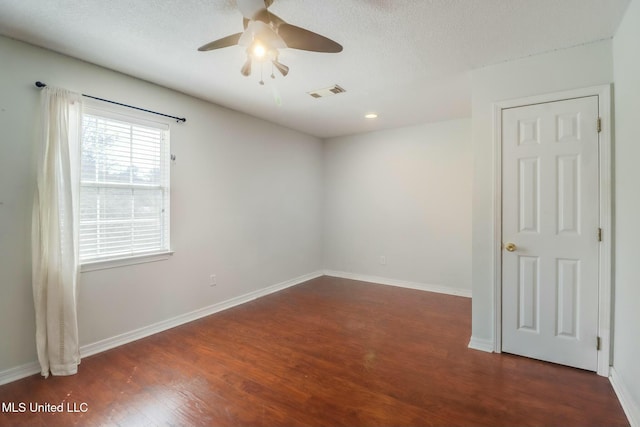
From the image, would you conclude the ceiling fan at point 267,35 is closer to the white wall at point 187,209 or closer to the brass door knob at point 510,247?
the white wall at point 187,209

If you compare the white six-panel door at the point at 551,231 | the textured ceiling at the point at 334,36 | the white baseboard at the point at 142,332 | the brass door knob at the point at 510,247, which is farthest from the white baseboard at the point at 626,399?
the white baseboard at the point at 142,332

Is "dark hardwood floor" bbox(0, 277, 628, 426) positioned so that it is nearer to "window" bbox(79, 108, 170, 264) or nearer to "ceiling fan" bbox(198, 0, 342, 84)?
"window" bbox(79, 108, 170, 264)

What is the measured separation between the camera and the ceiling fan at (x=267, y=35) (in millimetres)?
1621

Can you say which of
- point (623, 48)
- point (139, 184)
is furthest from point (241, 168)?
point (623, 48)

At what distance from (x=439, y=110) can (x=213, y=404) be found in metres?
3.92

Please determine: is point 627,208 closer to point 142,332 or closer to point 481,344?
point 481,344

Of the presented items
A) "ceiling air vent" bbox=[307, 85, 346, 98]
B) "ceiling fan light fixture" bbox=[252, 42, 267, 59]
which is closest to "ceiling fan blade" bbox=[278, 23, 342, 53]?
"ceiling fan light fixture" bbox=[252, 42, 267, 59]

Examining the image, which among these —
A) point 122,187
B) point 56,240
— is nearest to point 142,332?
point 56,240

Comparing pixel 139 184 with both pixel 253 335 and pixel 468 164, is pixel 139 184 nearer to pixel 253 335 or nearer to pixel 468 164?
pixel 253 335

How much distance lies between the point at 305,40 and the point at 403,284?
3963mm

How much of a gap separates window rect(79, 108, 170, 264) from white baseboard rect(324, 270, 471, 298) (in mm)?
3095

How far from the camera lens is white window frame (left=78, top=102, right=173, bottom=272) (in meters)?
2.58

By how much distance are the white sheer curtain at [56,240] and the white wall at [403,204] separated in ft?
12.5

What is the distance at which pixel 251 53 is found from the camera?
1794 mm
